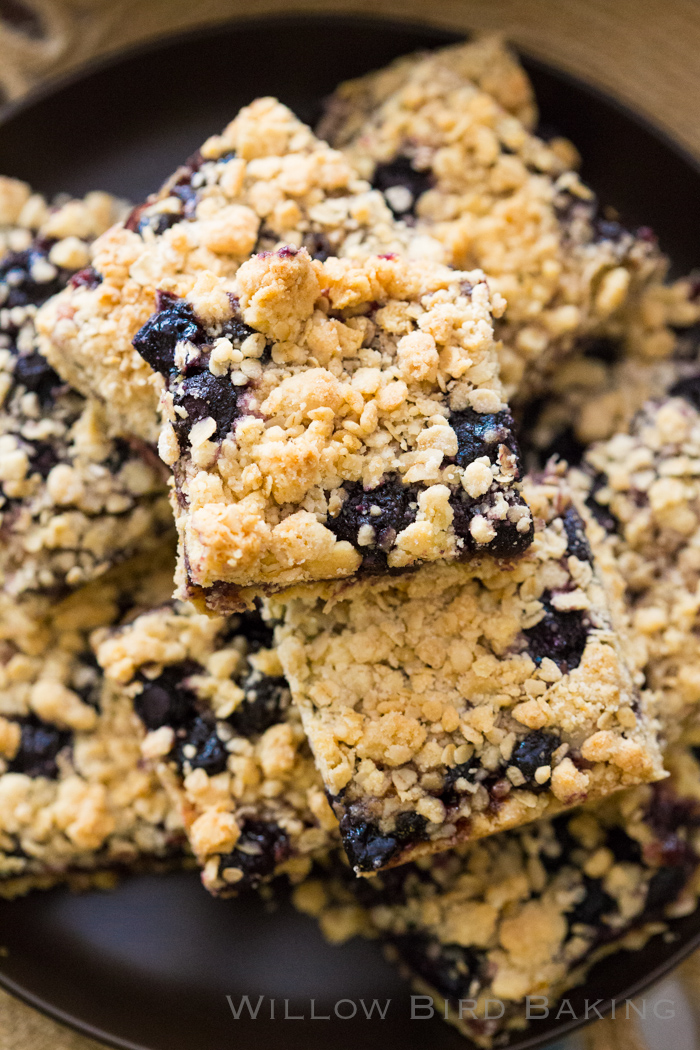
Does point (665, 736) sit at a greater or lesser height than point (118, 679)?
greater

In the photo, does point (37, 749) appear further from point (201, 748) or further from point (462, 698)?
point (462, 698)

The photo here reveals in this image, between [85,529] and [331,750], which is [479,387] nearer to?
[331,750]

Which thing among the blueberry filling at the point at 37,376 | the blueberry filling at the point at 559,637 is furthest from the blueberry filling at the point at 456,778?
the blueberry filling at the point at 37,376

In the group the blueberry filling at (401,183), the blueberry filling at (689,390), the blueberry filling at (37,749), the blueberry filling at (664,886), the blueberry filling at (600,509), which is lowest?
the blueberry filling at (37,749)

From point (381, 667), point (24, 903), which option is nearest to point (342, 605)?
point (381, 667)

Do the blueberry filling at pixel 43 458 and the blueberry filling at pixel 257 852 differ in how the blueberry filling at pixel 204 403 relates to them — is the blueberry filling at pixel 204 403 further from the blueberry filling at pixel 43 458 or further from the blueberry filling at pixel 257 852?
the blueberry filling at pixel 257 852

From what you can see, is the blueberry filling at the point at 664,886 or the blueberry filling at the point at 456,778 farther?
the blueberry filling at the point at 664,886
